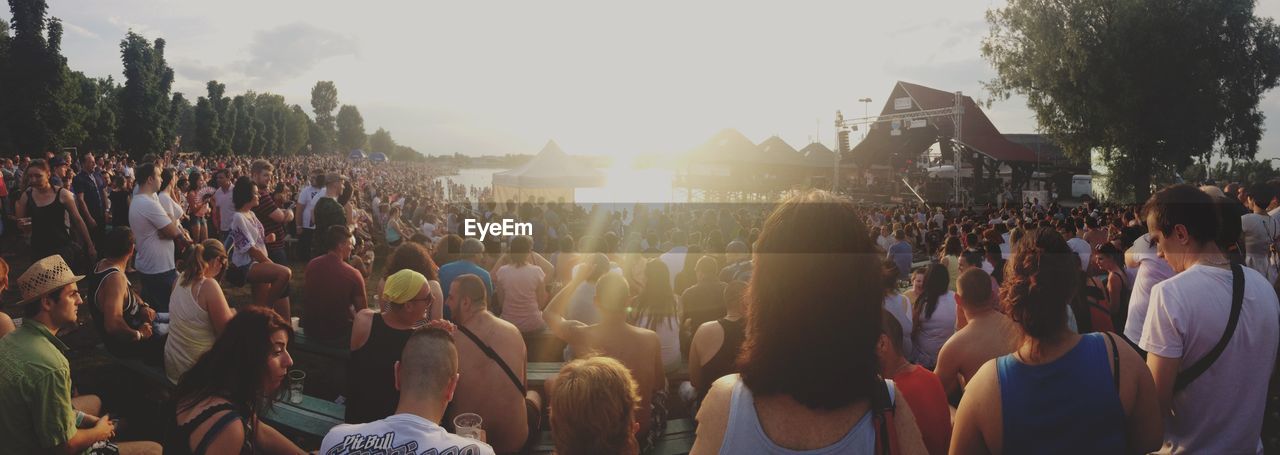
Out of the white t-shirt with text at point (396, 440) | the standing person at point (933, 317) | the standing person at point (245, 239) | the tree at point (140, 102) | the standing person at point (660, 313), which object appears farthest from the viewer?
the tree at point (140, 102)

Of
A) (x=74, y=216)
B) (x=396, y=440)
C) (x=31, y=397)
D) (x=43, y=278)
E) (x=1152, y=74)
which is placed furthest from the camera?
(x=1152, y=74)

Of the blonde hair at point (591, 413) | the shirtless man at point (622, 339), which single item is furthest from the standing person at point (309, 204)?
the blonde hair at point (591, 413)

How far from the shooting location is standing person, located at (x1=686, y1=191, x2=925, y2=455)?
1.31m

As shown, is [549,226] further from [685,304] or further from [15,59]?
[15,59]

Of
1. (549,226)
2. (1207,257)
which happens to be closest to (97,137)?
(549,226)

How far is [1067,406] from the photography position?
186 cm

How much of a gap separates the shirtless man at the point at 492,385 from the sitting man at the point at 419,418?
0.74 meters

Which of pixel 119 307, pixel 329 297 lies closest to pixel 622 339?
pixel 329 297

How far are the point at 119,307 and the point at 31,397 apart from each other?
1784 mm

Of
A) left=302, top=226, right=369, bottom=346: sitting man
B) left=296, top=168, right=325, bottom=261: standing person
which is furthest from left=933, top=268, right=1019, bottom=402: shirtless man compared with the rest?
left=296, top=168, right=325, bottom=261: standing person

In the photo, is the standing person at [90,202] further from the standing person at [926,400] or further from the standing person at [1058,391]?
the standing person at [1058,391]

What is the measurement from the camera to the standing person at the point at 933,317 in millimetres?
4117

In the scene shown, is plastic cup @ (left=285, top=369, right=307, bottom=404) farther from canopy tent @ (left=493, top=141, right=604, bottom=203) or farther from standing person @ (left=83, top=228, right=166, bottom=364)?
canopy tent @ (left=493, top=141, right=604, bottom=203)

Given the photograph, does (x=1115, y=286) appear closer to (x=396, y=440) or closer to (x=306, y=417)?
(x=396, y=440)
